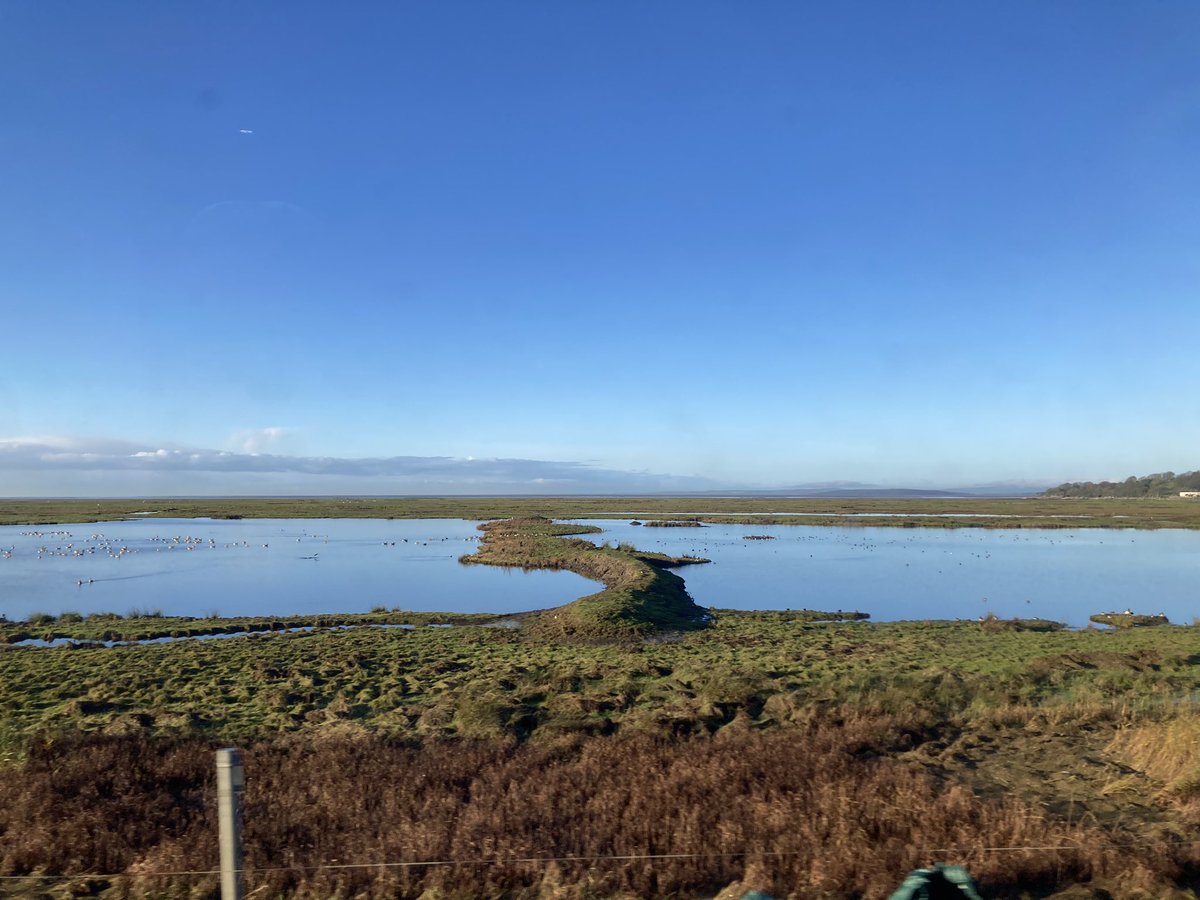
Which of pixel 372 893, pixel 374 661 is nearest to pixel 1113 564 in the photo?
pixel 374 661

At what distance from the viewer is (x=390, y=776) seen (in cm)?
921

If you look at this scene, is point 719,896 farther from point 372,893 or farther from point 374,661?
point 374,661

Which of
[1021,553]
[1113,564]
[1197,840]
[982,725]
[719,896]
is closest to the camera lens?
[719,896]

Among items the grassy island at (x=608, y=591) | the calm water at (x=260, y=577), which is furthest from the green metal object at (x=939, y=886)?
the calm water at (x=260, y=577)

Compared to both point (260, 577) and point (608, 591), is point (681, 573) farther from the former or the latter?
point (260, 577)

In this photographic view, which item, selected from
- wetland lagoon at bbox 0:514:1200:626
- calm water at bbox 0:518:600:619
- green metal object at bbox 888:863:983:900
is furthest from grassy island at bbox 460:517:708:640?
green metal object at bbox 888:863:983:900

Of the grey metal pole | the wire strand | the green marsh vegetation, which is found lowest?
the green marsh vegetation

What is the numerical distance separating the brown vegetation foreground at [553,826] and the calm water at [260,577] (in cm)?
2540

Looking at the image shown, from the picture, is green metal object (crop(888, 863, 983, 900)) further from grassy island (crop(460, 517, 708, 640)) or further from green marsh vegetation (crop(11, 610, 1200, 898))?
grassy island (crop(460, 517, 708, 640))

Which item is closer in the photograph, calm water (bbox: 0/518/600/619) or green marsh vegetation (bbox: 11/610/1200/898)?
green marsh vegetation (bbox: 11/610/1200/898)

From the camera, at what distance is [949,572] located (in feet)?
152

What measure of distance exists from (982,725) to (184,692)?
1688cm

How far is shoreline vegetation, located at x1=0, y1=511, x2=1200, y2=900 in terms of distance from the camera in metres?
6.43

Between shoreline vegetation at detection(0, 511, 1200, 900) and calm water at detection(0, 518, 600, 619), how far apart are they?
15.2 meters
